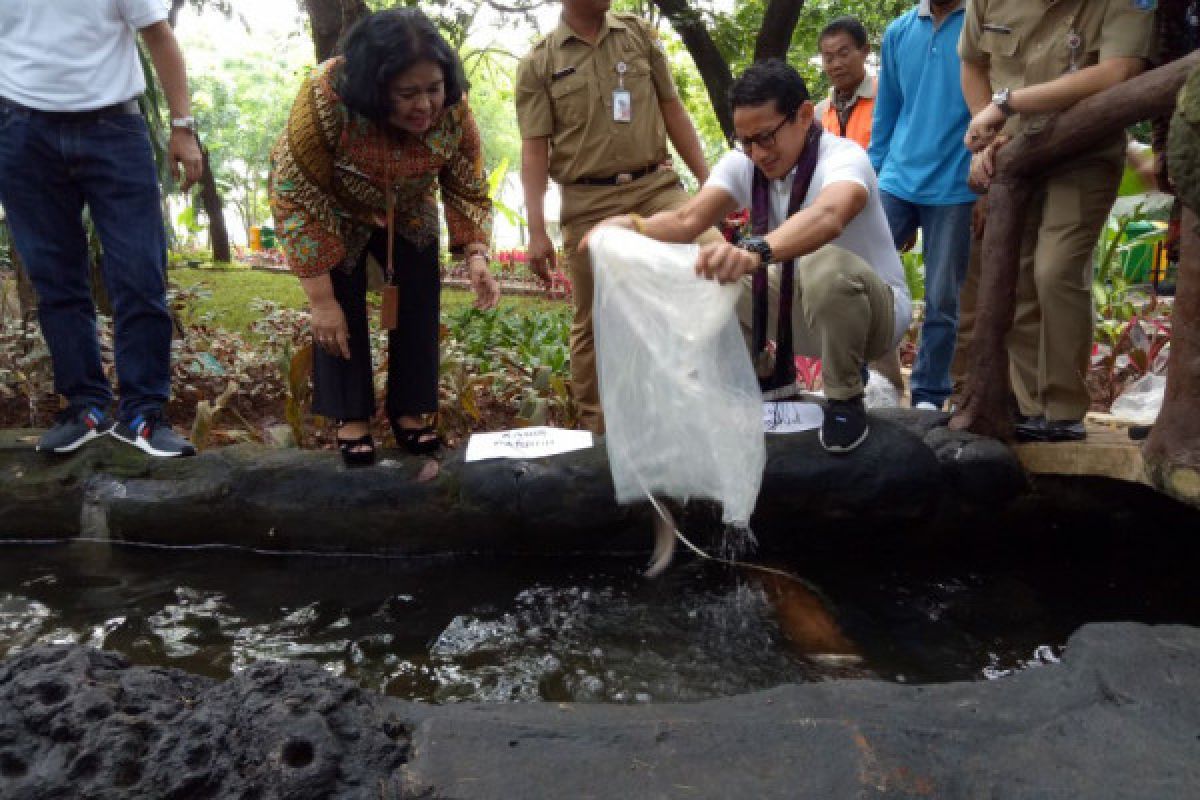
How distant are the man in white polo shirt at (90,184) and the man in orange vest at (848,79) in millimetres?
2866

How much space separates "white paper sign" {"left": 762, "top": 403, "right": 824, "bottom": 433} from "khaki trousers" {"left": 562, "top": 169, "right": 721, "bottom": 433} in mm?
880

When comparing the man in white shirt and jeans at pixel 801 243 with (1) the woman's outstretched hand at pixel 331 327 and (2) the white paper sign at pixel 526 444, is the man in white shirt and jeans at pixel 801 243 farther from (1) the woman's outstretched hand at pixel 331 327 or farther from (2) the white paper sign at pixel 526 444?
(1) the woman's outstretched hand at pixel 331 327

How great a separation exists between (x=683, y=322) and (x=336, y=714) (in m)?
1.44

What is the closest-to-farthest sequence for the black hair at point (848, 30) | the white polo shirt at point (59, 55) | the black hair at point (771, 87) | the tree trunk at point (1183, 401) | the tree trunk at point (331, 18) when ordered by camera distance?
1. the tree trunk at point (1183, 401)
2. the black hair at point (771, 87)
3. the white polo shirt at point (59, 55)
4. the black hair at point (848, 30)
5. the tree trunk at point (331, 18)

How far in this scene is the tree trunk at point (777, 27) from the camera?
7.42 meters

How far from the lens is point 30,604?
9.02 feet

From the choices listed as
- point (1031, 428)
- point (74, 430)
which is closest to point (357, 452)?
point (74, 430)

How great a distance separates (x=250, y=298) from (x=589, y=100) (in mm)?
5565

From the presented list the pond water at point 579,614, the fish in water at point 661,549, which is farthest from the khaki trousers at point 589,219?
the pond water at point 579,614

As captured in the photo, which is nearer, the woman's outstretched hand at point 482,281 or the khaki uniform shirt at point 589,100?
the woman's outstretched hand at point 482,281

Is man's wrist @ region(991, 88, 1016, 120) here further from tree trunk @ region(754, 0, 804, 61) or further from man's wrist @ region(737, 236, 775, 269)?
tree trunk @ region(754, 0, 804, 61)

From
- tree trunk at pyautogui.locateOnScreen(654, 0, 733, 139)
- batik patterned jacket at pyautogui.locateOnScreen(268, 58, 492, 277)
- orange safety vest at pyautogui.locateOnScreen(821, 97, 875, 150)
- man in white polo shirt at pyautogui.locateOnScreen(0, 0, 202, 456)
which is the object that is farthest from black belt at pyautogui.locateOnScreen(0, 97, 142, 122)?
tree trunk at pyautogui.locateOnScreen(654, 0, 733, 139)

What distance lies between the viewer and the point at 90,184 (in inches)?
124

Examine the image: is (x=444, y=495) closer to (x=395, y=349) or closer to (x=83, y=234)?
(x=395, y=349)
